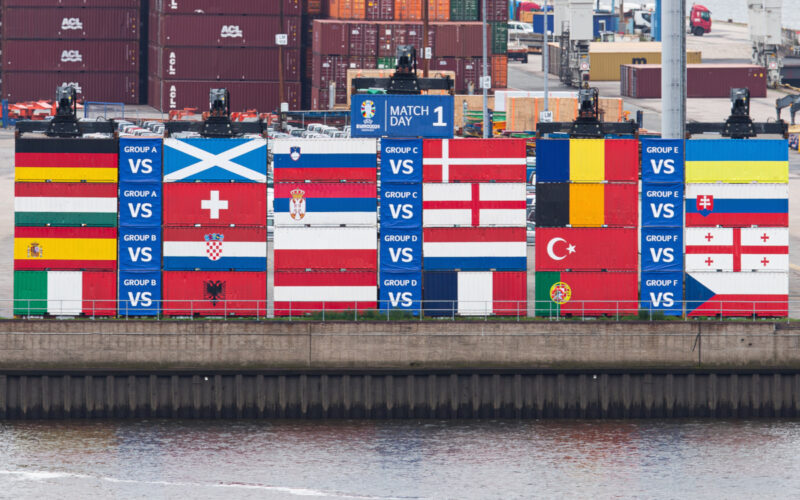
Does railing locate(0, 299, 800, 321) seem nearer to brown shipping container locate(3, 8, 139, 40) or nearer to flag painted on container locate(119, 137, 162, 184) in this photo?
flag painted on container locate(119, 137, 162, 184)

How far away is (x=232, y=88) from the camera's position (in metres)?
136

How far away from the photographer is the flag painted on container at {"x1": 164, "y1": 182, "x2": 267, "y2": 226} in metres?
60.4

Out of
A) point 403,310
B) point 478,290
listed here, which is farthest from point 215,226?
point 478,290

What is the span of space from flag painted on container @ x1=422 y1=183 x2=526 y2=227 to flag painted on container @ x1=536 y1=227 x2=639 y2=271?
148 cm

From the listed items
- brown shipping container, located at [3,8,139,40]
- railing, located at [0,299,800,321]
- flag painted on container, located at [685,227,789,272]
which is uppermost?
brown shipping container, located at [3,8,139,40]

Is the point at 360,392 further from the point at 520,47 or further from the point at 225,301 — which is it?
the point at 520,47

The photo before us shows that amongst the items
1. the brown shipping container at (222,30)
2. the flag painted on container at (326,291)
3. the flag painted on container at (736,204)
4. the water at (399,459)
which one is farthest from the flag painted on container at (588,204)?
the brown shipping container at (222,30)

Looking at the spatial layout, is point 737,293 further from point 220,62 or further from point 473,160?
point 220,62

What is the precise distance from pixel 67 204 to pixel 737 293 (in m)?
25.9

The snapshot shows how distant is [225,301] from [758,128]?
70.9ft

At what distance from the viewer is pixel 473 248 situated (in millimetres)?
60562

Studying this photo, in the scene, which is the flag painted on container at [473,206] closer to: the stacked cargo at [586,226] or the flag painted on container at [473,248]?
the flag painted on container at [473,248]

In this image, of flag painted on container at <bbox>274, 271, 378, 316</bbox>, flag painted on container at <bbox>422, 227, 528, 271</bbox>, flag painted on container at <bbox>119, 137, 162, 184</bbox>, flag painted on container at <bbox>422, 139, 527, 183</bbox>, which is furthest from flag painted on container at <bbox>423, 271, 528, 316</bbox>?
flag painted on container at <bbox>119, 137, 162, 184</bbox>

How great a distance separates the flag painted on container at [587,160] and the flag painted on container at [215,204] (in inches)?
430
